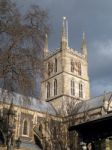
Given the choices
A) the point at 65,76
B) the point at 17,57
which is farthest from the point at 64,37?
the point at 17,57

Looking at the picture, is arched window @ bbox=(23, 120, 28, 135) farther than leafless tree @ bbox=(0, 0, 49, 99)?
Yes

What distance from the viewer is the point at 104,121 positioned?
1510 cm

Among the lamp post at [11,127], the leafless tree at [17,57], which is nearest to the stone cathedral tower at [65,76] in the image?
the lamp post at [11,127]

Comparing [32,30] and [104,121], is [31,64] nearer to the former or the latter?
[32,30]

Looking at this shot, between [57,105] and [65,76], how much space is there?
626cm

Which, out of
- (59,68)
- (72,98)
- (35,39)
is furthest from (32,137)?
(35,39)

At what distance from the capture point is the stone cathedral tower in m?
63.6

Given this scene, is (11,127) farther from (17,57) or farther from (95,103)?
(17,57)

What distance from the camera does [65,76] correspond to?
64.6 metres

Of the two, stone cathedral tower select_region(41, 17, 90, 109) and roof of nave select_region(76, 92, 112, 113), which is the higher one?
stone cathedral tower select_region(41, 17, 90, 109)

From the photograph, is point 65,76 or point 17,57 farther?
point 65,76

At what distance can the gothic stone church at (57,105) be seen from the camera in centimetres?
4747

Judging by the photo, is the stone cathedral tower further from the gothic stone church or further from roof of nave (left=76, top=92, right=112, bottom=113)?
roof of nave (left=76, top=92, right=112, bottom=113)

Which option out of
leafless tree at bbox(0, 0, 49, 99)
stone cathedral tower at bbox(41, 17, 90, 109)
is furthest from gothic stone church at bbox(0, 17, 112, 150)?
leafless tree at bbox(0, 0, 49, 99)
